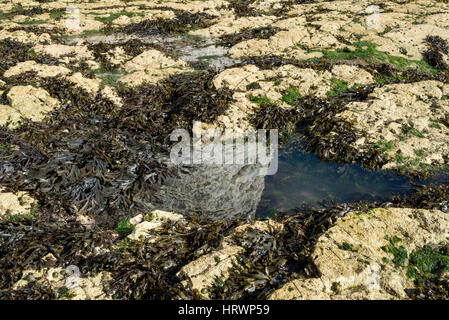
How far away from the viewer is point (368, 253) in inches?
158

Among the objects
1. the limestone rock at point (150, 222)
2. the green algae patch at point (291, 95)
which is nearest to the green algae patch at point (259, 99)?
the green algae patch at point (291, 95)

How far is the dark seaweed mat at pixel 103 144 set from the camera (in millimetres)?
5695

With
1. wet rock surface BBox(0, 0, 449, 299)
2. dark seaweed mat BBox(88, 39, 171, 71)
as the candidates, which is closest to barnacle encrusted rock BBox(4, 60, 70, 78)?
wet rock surface BBox(0, 0, 449, 299)

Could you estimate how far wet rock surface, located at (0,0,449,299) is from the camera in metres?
4.09

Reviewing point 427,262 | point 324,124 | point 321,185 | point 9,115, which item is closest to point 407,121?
point 324,124

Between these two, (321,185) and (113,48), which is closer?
(321,185)

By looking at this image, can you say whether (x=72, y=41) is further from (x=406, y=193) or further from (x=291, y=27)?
(x=406, y=193)

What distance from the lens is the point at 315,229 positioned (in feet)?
15.5

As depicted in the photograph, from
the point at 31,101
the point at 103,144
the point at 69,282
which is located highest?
the point at 31,101

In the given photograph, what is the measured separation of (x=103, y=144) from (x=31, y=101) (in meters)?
2.48

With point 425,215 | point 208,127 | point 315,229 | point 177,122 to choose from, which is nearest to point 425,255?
point 425,215

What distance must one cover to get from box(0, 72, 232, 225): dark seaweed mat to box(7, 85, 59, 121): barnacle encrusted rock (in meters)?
0.20

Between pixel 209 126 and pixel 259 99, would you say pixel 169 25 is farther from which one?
pixel 209 126
